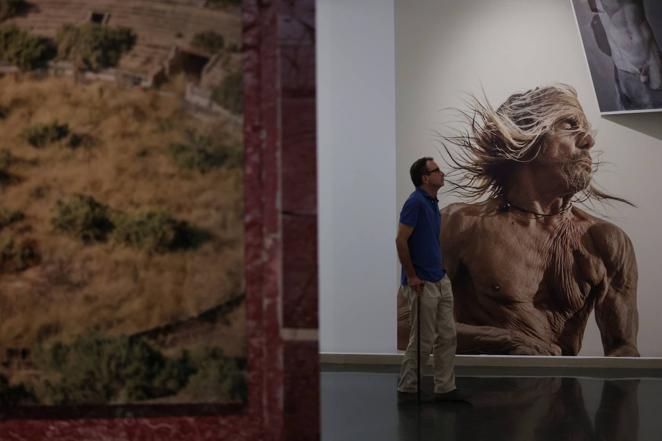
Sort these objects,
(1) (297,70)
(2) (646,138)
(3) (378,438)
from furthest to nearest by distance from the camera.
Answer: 1. (2) (646,138)
2. (3) (378,438)
3. (1) (297,70)

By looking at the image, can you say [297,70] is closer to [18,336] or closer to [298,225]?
[298,225]

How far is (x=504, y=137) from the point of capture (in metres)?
6.03

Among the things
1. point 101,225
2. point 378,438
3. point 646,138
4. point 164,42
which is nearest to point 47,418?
point 101,225

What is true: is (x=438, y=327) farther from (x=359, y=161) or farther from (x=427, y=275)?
(x=359, y=161)

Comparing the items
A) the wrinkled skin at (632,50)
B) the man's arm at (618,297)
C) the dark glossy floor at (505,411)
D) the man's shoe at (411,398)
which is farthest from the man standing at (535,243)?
the man's shoe at (411,398)

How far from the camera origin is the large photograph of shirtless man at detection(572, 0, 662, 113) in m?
5.75

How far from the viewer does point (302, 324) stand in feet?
7.49

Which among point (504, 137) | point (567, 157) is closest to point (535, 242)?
point (567, 157)

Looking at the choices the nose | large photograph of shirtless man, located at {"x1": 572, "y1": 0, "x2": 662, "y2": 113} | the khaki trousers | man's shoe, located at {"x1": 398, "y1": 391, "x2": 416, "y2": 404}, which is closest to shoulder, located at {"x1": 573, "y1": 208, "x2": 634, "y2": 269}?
the nose

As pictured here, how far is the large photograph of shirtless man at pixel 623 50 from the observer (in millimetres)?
5746

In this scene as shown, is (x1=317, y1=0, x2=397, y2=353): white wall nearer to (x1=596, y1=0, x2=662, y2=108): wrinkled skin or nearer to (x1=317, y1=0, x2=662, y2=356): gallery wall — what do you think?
(x1=317, y1=0, x2=662, y2=356): gallery wall

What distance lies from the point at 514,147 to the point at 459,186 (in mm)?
491

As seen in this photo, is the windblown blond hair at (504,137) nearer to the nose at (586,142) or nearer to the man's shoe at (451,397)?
the nose at (586,142)

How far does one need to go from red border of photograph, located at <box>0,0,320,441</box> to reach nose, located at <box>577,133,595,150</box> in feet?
13.5
